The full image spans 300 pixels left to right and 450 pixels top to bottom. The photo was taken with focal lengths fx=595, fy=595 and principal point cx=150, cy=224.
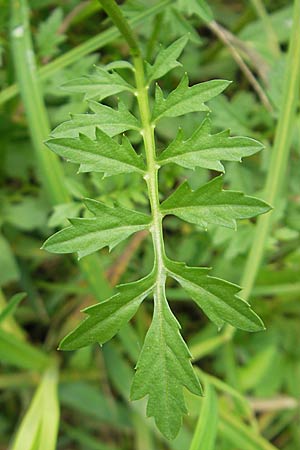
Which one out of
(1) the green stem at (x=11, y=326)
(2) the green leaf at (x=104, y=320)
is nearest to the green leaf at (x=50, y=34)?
(1) the green stem at (x=11, y=326)

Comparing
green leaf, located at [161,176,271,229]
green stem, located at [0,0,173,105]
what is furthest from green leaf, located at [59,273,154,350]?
green stem, located at [0,0,173,105]

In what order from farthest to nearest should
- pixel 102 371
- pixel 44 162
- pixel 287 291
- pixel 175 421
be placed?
pixel 102 371 < pixel 287 291 < pixel 44 162 < pixel 175 421

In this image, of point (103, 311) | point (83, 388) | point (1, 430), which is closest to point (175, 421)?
point (103, 311)

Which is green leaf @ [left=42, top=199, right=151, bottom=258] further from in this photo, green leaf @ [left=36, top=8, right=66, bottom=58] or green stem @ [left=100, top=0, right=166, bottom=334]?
green leaf @ [left=36, top=8, right=66, bottom=58]

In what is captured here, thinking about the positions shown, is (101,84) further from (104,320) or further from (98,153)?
(104,320)

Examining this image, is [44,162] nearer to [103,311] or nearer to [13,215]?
[13,215]

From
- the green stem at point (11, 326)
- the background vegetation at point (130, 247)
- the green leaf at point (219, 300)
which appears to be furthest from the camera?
the green stem at point (11, 326)

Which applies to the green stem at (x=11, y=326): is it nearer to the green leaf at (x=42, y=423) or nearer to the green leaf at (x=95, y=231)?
the green leaf at (x=42, y=423)

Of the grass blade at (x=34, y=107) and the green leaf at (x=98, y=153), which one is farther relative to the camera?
the grass blade at (x=34, y=107)

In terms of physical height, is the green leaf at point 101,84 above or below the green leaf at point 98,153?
above
